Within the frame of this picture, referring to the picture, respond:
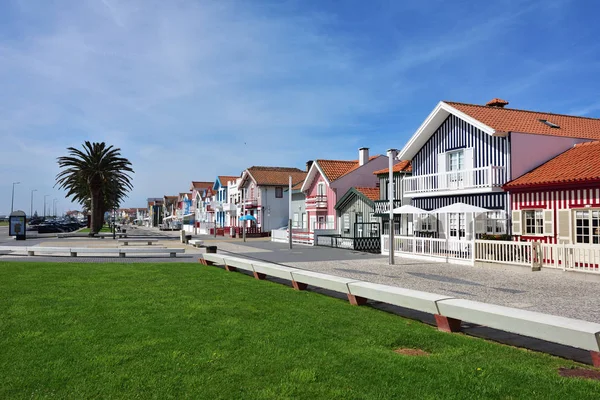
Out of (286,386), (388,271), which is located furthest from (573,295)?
(286,386)

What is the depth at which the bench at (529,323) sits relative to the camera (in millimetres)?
5580

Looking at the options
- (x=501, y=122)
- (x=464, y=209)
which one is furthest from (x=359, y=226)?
(x=501, y=122)

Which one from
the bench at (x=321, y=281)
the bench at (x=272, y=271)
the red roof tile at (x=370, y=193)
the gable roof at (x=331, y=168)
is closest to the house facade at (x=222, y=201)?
the gable roof at (x=331, y=168)

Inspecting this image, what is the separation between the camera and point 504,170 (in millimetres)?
20062

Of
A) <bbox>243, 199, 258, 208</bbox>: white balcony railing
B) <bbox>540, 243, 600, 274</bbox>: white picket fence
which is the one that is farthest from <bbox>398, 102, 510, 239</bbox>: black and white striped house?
<bbox>243, 199, 258, 208</bbox>: white balcony railing

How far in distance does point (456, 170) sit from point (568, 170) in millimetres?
5435

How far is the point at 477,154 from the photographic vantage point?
21750mm

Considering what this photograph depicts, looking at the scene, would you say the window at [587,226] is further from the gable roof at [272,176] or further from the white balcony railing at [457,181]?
the gable roof at [272,176]

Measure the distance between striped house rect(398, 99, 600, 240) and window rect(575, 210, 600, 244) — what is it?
319 centimetres

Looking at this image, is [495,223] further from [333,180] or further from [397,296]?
[333,180]

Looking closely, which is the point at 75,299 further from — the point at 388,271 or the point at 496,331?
the point at 388,271

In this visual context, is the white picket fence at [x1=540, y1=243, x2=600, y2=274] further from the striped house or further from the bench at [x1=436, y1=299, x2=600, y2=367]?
the bench at [x1=436, y1=299, x2=600, y2=367]

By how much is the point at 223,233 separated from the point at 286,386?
5365 cm

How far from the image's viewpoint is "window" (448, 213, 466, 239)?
874 inches
